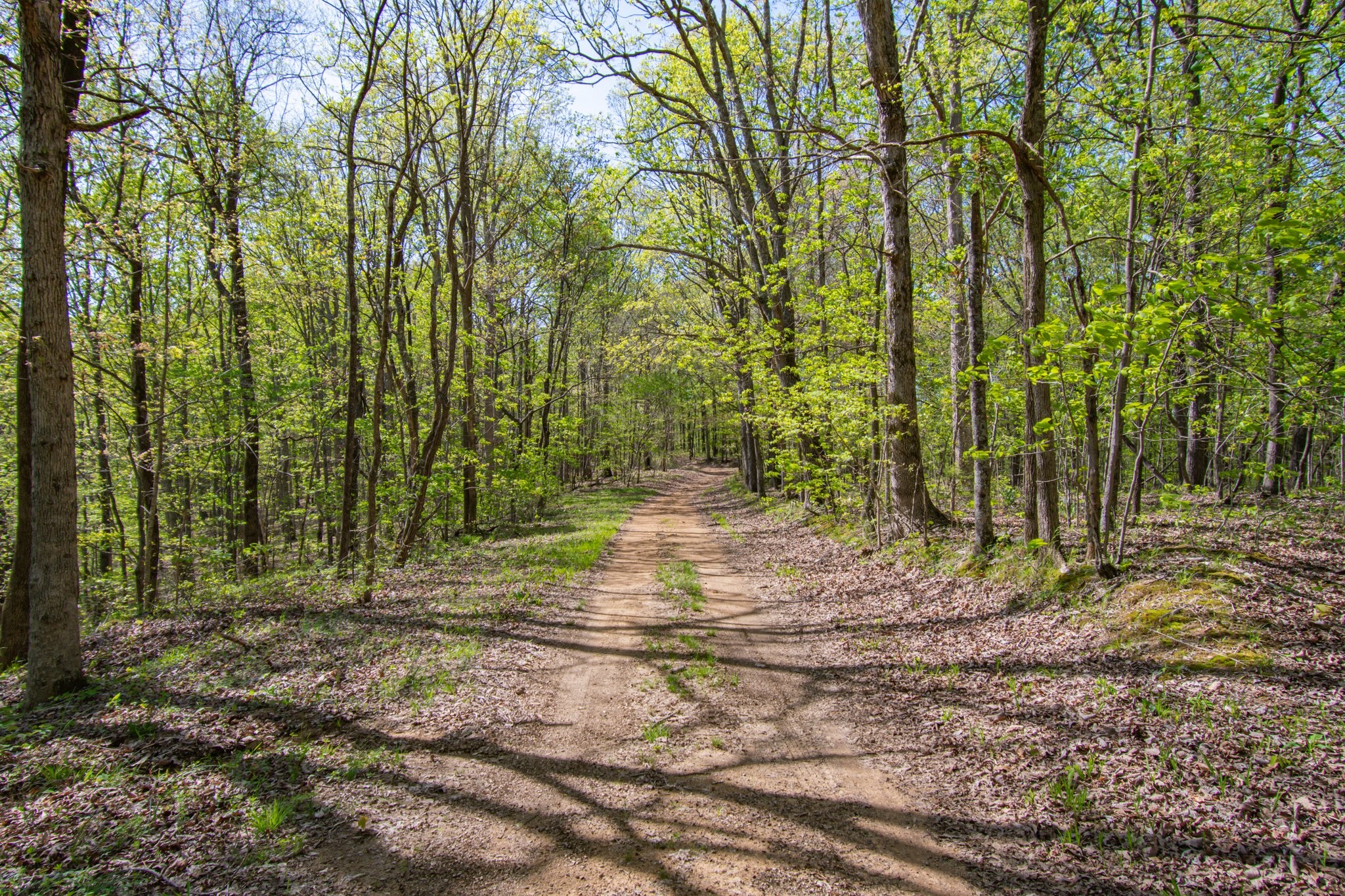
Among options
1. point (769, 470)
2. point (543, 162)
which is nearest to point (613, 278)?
point (543, 162)

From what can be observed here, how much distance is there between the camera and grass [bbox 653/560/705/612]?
873 cm

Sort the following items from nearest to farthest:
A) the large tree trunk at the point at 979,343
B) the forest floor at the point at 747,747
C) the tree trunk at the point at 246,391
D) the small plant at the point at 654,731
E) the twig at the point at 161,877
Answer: the twig at the point at 161,877 < the forest floor at the point at 747,747 < the small plant at the point at 654,731 < the large tree trunk at the point at 979,343 < the tree trunk at the point at 246,391

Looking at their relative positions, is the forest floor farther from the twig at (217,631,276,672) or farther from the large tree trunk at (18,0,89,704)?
the large tree trunk at (18,0,89,704)

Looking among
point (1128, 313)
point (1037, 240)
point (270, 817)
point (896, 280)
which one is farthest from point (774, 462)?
point (270, 817)

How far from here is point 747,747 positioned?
4711 millimetres

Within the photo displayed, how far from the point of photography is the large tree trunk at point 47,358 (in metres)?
5.54

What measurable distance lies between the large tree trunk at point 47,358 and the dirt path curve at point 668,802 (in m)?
4.21

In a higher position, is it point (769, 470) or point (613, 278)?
point (613, 278)

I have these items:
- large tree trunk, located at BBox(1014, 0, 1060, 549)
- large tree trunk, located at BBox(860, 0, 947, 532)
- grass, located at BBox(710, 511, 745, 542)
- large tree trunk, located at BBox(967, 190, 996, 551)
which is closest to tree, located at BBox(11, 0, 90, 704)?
large tree trunk, located at BBox(860, 0, 947, 532)

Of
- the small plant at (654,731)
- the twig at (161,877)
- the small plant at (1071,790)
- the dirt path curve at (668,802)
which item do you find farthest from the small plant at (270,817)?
the small plant at (1071,790)

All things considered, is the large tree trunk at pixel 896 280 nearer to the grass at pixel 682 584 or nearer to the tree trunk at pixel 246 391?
the grass at pixel 682 584

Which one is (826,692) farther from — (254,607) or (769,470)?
(769,470)

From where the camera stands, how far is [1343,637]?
4484mm

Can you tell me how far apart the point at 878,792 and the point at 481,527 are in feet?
52.1
